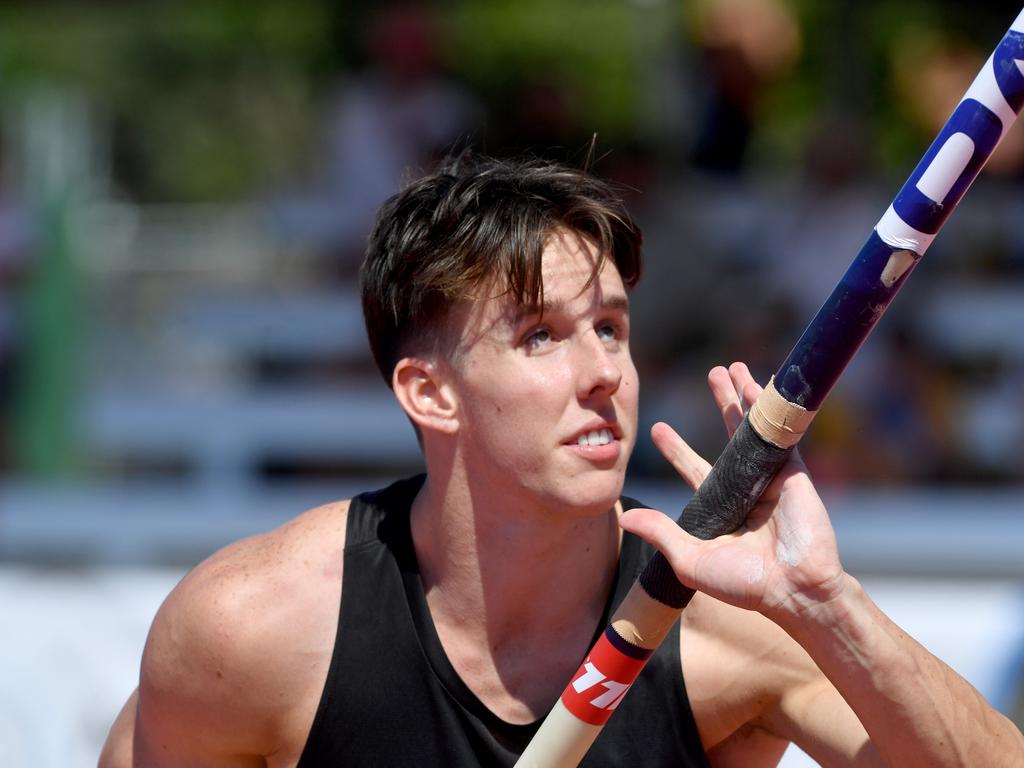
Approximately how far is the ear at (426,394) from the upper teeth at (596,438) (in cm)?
25

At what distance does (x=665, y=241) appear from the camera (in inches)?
227

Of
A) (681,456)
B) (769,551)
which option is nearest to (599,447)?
(681,456)

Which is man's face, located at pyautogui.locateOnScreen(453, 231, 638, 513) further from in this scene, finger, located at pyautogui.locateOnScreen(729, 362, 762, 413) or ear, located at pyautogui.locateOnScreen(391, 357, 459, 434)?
finger, located at pyautogui.locateOnScreen(729, 362, 762, 413)

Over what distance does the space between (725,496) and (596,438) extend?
294 mm

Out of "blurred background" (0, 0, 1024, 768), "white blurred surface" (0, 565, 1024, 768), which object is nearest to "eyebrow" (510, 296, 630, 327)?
"white blurred surface" (0, 565, 1024, 768)

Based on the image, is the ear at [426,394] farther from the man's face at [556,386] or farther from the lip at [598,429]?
the lip at [598,429]

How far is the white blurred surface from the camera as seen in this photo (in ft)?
11.7

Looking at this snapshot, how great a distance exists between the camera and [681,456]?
83.2 inches

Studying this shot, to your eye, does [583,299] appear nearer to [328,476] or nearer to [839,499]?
[839,499]

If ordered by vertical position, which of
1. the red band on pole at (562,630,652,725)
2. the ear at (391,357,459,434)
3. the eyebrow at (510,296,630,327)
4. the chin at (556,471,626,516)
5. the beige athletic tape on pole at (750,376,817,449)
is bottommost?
the red band on pole at (562,630,652,725)

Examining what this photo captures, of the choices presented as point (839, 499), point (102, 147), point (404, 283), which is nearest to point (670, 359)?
point (839, 499)

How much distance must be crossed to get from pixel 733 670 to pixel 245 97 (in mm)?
17711

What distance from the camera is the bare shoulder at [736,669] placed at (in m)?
2.25

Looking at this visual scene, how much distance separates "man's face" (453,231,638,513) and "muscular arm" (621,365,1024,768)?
7.9 inches
